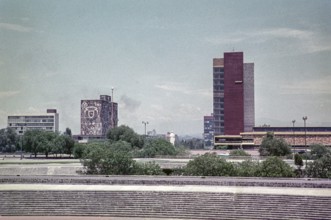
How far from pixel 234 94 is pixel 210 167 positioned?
6418 centimetres

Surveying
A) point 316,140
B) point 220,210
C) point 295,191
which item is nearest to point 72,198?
point 220,210

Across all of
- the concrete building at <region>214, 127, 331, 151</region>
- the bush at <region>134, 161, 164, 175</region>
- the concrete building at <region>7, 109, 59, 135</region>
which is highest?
the concrete building at <region>7, 109, 59, 135</region>

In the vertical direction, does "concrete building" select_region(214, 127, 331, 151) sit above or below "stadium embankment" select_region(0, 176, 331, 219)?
above

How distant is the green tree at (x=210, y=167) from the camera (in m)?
36.5

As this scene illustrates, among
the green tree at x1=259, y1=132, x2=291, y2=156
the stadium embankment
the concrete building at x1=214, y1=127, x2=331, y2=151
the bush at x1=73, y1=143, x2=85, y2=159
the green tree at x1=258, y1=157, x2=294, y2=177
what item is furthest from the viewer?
the concrete building at x1=214, y1=127, x2=331, y2=151

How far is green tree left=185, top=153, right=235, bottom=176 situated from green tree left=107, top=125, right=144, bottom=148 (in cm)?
4535

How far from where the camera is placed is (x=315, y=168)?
38.2 m

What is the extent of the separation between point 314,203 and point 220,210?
15.2 ft

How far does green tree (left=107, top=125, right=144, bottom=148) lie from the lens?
83.9 meters

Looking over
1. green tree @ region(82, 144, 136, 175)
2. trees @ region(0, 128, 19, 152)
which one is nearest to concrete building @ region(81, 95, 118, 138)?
trees @ region(0, 128, 19, 152)

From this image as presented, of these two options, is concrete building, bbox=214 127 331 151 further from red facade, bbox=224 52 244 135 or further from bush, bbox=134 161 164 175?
bush, bbox=134 161 164 175

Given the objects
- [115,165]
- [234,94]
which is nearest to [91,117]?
[234,94]

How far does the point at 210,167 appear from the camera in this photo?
36.6 m

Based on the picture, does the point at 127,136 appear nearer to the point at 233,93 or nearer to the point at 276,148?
the point at 233,93
